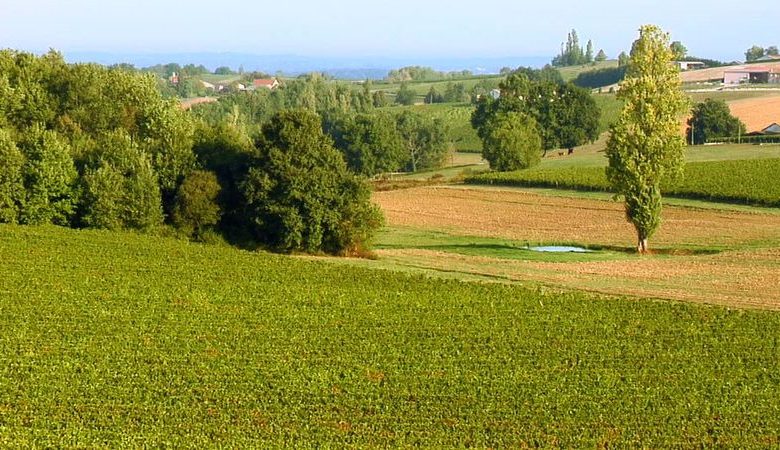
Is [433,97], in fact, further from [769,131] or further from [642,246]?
[642,246]

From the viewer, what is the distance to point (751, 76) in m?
163

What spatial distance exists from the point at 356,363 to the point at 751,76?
151 metres

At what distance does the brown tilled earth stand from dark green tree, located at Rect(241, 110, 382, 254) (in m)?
2.27

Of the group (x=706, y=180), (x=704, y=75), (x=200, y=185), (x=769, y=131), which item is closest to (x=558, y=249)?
(x=200, y=185)

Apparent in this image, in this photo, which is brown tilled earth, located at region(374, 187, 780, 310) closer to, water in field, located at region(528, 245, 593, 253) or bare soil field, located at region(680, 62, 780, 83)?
water in field, located at region(528, 245, 593, 253)

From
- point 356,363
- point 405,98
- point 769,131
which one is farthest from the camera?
point 405,98

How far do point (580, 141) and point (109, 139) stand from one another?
230ft

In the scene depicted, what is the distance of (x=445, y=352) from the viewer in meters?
28.4

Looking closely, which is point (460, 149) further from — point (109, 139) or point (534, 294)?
point (534, 294)

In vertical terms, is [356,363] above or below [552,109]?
below

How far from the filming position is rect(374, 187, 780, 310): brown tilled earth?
3884 cm

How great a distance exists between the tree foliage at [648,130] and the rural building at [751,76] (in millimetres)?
119277

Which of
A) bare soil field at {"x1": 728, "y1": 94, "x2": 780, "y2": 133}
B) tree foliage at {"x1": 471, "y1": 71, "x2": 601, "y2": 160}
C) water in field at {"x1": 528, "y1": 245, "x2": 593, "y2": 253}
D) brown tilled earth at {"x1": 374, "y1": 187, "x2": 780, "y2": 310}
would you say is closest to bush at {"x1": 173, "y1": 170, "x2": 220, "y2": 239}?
brown tilled earth at {"x1": 374, "y1": 187, "x2": 780, "y2": 310}

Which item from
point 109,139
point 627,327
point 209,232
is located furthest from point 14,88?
point 627,327
